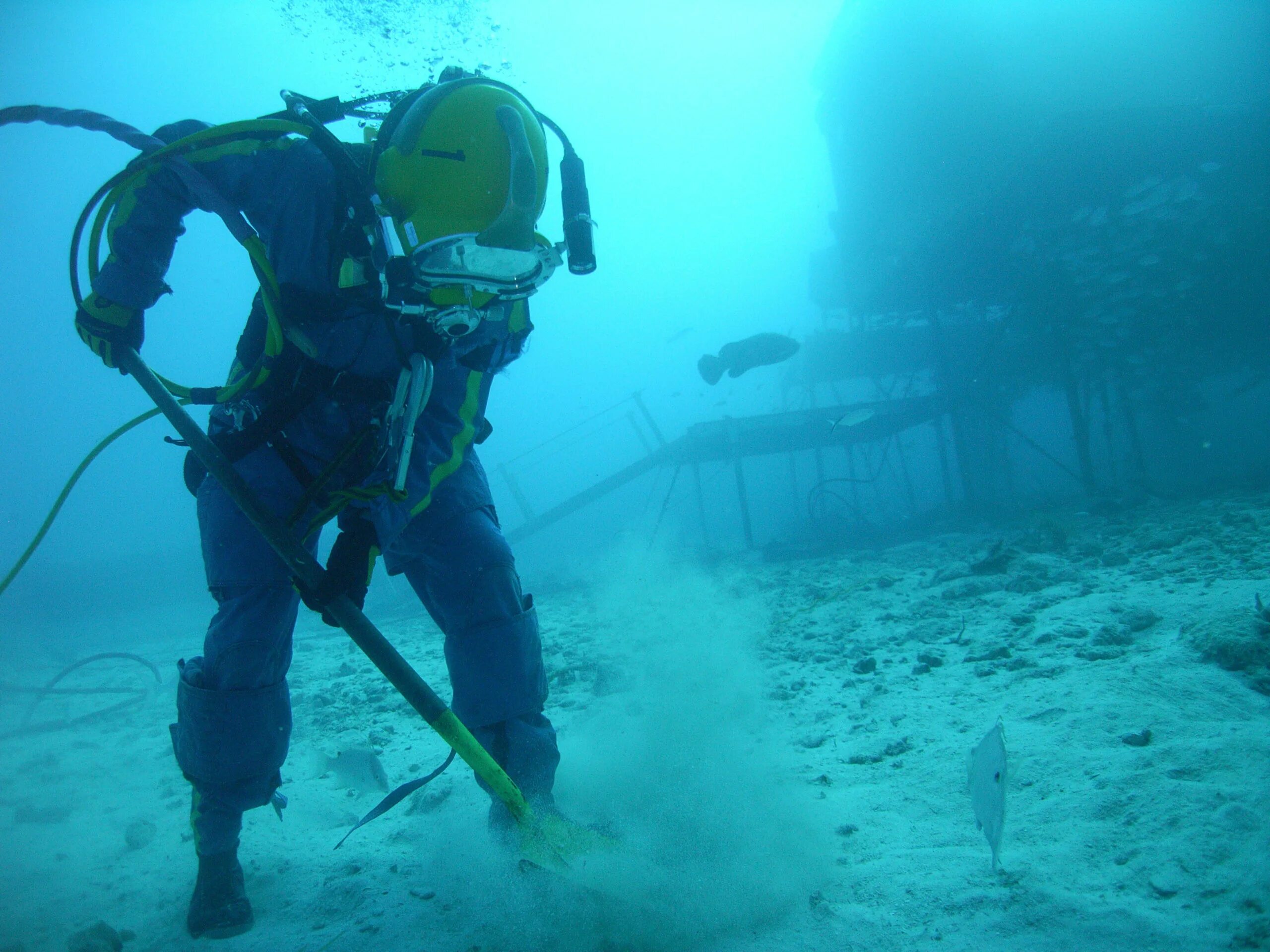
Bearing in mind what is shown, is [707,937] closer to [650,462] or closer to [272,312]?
[272,312]

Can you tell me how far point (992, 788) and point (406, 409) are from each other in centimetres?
174

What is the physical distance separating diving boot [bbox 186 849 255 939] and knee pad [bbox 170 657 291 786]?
217 mm

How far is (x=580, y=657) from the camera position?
4.53m

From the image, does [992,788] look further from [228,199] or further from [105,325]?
→ [105,325]

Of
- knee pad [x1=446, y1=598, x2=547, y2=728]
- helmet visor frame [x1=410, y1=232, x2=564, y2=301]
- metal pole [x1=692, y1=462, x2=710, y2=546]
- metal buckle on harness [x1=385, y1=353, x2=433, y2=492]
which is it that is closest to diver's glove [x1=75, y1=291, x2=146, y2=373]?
metal buckle on harness [x1=385, y1=353, x2=433, y2=492]

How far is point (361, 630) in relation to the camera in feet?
5.25

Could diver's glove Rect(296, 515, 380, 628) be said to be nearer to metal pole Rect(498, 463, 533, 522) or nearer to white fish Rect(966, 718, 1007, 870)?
white fish Rect(966, 718, 1007, 870)

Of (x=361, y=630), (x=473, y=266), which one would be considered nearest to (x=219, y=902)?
(x=361, y=630)

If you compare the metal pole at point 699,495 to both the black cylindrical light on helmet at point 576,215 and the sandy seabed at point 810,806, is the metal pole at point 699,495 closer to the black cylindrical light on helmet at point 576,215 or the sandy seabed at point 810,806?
the sandy seabed at point 810,806

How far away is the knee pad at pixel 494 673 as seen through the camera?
1810 mm

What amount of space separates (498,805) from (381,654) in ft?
2.20

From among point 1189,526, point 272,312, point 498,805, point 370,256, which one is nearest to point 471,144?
point 370,256

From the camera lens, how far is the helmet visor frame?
1.55m

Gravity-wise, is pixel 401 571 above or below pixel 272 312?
below
